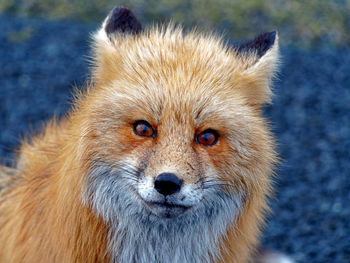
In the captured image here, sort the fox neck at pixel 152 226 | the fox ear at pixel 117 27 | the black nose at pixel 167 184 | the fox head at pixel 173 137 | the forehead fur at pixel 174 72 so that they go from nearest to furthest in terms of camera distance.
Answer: the black nose at pixel 167 184 < the fox head at pixel 173 137 < the forehead fur at pixel 174 72 < the fox neck at pixel 152 226 < the fox ear at pixel 117 27

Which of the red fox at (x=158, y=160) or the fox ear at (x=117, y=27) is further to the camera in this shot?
the fox ear at (x=117, y=27)

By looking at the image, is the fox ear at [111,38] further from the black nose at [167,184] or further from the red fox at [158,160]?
the black nose at [167,184]

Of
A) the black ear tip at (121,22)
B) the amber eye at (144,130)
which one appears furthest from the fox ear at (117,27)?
the amber eye at (144,130)

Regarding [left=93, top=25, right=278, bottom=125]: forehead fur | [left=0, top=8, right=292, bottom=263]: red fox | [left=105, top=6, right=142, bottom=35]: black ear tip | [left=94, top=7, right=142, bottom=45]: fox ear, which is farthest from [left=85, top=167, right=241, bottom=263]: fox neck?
[left=105, top=6, right=142, bottom=35]: black ear tip

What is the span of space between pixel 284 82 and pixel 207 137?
625 cm

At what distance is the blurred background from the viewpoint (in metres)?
5.61

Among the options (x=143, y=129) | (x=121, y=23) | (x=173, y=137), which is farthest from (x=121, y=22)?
(x=173, y=137)

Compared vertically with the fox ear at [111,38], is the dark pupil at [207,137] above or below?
below

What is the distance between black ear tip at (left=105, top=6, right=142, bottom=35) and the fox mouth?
1.40m

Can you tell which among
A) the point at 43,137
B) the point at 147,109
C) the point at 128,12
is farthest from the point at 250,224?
the point at 43,137

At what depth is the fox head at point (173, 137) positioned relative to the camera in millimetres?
2705

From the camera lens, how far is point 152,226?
3006 millimetres

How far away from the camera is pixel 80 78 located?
8.22 metres

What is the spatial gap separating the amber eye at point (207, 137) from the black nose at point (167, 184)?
40 centimetres
